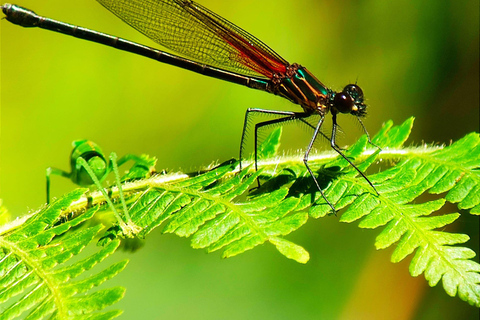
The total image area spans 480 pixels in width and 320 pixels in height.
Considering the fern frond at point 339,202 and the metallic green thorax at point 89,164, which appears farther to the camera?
the metallic green thorax at point 89,164

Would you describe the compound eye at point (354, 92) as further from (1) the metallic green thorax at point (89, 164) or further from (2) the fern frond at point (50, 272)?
(2) the fern frond at point (50, 272)

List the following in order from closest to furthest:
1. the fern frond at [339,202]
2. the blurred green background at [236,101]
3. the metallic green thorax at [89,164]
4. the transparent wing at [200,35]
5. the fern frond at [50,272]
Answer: the fern frond at [50,272] → the fern frond at [339,202] → the metallic green thorax at [89,164] → the transparent wing at [200,35] → the blurred green background at [236,101]

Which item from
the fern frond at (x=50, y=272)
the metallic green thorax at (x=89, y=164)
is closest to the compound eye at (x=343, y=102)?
the metallic green thorax at (x=89, y=164)

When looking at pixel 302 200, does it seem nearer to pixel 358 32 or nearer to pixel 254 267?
pixel 254 267

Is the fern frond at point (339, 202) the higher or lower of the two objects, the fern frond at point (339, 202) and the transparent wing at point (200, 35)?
the lower

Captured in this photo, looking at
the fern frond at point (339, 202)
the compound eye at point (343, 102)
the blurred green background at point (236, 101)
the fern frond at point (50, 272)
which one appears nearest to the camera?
the fern frond at point (50, 272)

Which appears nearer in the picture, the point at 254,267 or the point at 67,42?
the point at 254,267

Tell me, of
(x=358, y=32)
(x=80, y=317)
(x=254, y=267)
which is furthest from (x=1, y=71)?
(x=80, y=317)
